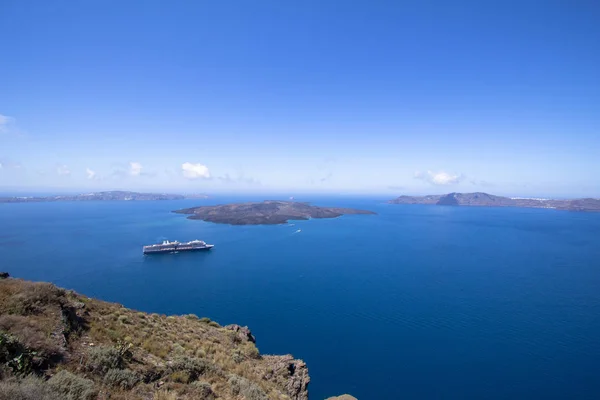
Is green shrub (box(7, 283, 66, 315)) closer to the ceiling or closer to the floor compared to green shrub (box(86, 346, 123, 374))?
closer to the ceiling

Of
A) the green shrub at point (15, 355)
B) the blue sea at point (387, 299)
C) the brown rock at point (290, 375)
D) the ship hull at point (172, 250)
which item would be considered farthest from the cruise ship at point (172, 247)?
the green shrub at point (15, 355)

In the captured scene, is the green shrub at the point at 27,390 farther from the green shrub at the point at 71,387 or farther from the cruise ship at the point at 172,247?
the cruise ship at the point at 172,247

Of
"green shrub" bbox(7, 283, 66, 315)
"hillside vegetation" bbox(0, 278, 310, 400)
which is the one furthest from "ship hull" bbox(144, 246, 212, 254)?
"green shrub" bbox(7, 283, 66, 315)

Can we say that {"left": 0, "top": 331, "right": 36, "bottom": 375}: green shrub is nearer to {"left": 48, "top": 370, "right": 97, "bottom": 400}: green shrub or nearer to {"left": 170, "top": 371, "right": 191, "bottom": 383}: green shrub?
{"left": 48, "top": 370, "right": 97, "bottom": 400}: green shrub

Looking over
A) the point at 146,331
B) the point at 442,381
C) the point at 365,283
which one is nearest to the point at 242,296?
the point at 365,283

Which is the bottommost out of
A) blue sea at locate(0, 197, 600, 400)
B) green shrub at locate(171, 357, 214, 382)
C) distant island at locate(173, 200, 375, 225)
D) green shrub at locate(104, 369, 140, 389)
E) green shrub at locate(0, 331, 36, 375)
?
blue sea at locate(0, 197, 600, 400)

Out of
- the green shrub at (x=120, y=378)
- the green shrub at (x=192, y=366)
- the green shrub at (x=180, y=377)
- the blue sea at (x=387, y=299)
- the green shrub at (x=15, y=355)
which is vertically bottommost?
the blue sea at (x=387, y=299)

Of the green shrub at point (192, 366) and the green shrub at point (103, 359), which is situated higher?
the green shrub at point (103, 359)

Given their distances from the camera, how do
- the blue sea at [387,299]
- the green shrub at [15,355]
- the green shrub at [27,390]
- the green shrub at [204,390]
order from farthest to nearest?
the blue sea at [387,299] < the green shrub at [204,390] < the green shrub at [15,355] < the green shrub at [27,390]
